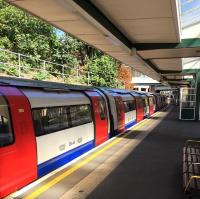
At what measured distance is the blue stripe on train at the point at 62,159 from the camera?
8273 mm

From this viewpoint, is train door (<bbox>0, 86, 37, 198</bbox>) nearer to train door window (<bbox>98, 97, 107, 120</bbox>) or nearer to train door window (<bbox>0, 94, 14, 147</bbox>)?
train door window (<bbox>0, 94, 14, 147</bbox>)

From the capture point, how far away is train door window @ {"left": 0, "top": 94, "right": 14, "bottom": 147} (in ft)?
22.5

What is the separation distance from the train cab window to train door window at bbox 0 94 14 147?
11.6 feet

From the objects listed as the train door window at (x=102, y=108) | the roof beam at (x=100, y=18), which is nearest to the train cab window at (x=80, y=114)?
the train door window at (x=102, y=108)

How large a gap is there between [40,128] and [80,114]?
2984 mm

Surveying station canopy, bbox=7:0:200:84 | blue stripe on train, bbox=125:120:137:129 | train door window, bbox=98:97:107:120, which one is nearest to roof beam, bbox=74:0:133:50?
station canopy, bbox=7:0:200:84

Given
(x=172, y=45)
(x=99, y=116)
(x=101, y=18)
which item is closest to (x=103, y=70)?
(x=172, y=45)

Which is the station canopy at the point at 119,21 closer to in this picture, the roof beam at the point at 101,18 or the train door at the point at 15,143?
the roof beam at the point at 101,18

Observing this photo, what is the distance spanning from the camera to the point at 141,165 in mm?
9711

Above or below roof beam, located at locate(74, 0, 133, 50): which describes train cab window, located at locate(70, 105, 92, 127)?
below

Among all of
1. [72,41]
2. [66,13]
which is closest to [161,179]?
[66,13]

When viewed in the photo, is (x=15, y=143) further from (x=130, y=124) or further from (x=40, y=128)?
(x=130, y=124)

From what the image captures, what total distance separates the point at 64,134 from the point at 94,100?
11.5 feet

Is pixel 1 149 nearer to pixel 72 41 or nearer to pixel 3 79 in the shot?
pixel 3 79
